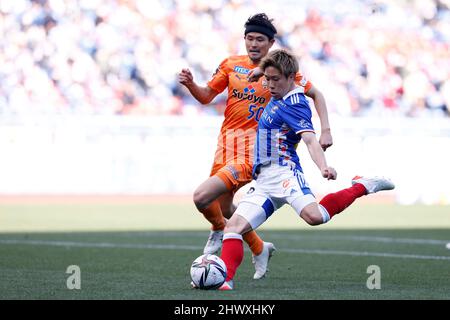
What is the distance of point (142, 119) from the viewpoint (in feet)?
67.1

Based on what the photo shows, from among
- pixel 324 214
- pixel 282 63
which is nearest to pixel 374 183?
pixel 324 214

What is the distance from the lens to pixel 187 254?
33.2ft

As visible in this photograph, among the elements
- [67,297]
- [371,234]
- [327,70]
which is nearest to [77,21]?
[327,70]

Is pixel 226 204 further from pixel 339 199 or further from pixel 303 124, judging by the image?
pixel 303 124

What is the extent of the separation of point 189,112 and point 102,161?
2.91 metres

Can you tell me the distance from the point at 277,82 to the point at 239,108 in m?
1.17

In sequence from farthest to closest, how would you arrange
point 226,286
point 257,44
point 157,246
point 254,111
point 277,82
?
point 157,246 → point 254,111 → point 257,44 → point 277,82 → point 226,286

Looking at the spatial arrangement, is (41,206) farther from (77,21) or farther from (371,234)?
→ (371,234)

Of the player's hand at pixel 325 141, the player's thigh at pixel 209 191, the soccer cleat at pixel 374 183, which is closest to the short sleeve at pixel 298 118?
the player's hand at pixel 325 141

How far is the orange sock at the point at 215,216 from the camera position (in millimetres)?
8375

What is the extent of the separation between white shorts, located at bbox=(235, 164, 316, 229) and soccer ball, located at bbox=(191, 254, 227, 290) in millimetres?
475

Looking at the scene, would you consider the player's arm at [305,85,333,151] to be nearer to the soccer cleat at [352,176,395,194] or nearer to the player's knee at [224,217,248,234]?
the soccer cleat at [352,176,395,194]

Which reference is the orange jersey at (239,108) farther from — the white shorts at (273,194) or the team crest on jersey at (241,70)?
the white shorts at (273,194)

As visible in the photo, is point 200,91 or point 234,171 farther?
point 200,91
